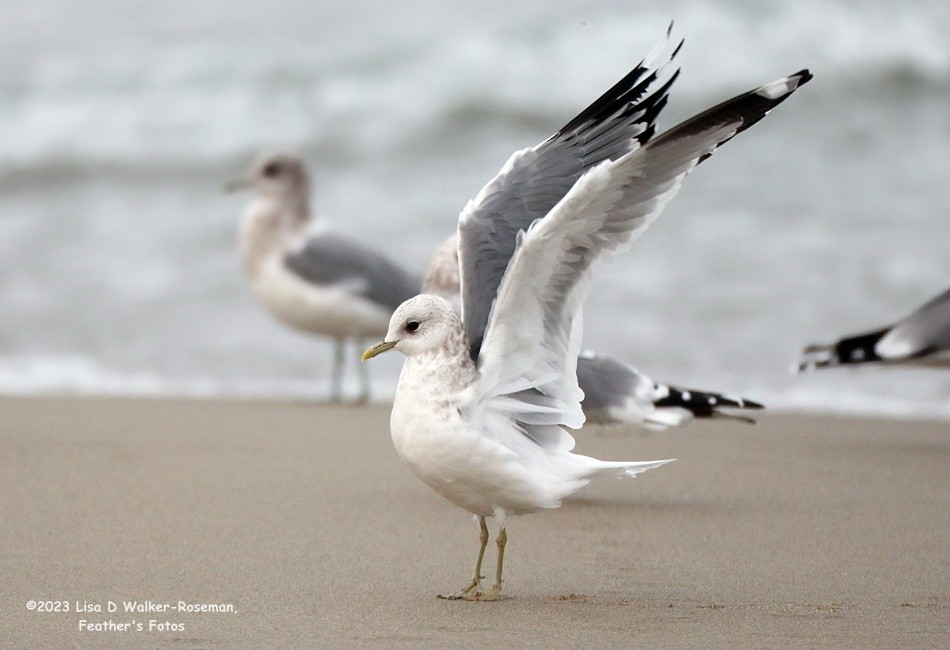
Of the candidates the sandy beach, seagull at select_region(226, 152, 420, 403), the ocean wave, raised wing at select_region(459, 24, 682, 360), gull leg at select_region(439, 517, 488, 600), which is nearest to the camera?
the sandy beach

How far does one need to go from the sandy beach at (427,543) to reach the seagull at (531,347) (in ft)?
0.98

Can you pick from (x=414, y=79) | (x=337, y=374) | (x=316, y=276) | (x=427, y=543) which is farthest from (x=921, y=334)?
(x=414, y=79)

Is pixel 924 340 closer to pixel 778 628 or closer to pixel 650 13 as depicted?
pixel 778 628

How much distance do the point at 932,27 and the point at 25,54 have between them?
8.17 meters

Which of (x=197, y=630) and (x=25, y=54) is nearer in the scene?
(x=197, y=630)

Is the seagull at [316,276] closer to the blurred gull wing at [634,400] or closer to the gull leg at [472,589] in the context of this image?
the blurred gull wing at [634,400]

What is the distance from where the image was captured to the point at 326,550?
13.3ft

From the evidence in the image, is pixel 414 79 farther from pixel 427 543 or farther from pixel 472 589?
pixel 472 589

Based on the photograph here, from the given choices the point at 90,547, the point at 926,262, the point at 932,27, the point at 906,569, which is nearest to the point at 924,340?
the point at 906,569

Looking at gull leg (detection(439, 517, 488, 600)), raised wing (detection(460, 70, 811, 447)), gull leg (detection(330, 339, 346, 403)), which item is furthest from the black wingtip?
gull leg (detection(330, 339, 346, 403))

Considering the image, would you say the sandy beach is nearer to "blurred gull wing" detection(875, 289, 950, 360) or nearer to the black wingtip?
"blurred gull wing" detection(875, 289, 950, 360)

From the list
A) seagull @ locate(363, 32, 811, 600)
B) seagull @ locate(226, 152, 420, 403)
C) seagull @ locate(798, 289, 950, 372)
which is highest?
seagull @ locate(226, 152, 420, 403)

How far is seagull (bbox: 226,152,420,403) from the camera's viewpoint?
8117 millimetres

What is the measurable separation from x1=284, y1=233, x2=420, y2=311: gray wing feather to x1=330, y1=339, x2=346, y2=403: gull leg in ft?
1.23
